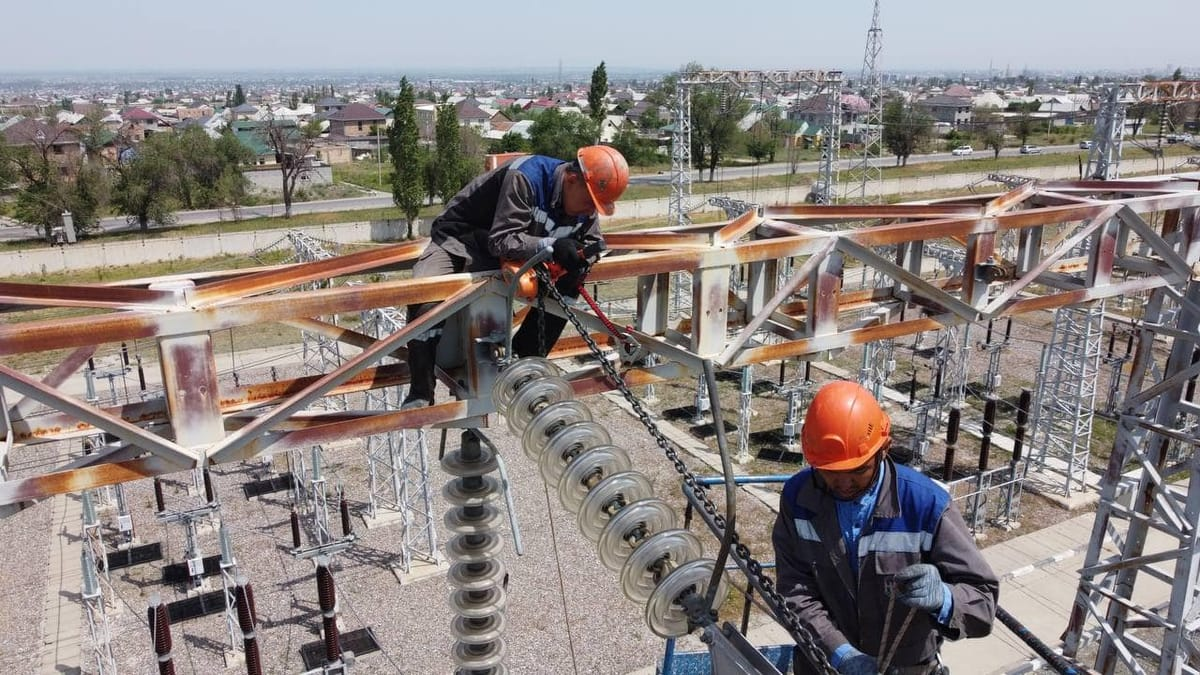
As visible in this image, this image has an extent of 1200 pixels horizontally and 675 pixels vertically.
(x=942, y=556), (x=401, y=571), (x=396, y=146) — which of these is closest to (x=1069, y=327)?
(x=401, y=571)

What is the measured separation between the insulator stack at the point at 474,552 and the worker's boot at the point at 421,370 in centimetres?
34

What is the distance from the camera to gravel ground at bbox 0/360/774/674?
35.5 feet

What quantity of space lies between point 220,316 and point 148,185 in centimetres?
4648

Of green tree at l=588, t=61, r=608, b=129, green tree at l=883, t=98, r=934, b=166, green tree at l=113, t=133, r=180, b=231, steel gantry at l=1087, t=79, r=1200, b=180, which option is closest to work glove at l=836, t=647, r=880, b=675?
steel gantry at l=1087, t=79, r=1200, b=180

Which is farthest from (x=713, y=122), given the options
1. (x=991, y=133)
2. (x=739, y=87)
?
(x=739, y=87)

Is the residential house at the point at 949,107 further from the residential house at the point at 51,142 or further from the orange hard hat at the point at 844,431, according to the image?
the orange hard hat at the point at 844,431

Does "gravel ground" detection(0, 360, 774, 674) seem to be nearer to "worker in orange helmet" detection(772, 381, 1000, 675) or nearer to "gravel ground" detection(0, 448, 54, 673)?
"gravel ground" detection(0, 448, 54, 673)

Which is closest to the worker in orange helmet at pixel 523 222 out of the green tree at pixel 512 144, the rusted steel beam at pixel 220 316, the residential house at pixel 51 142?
the rusted steel beam at pixel 220 316

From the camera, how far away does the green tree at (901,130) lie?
61.5m

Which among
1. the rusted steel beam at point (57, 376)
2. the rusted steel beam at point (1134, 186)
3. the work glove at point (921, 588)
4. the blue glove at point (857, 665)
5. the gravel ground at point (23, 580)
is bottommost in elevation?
the gravel ground at point (23, 580)

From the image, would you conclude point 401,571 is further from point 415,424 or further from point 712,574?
point 712,574

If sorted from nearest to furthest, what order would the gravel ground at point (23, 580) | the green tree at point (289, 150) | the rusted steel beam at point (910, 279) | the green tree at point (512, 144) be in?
the rusted steel beam at point (910, 279)
the gravel ground at point (23, 580)
the green tree at point (289, 150)
the green tree at point (512, 144)

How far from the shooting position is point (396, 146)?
3766 cm

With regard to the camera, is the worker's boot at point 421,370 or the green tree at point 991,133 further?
the green tree at point 991,133
